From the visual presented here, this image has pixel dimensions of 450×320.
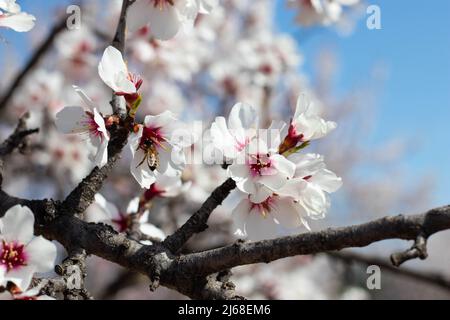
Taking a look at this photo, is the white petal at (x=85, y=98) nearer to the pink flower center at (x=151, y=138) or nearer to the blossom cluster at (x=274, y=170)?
the pink flower center at (x=151, y=138)

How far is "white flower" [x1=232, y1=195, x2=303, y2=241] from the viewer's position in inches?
48.0

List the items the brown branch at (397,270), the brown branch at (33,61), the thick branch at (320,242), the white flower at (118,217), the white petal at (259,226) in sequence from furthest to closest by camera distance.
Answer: the brown branch at (33,61)
the brown branch at (397,270)
the white flower at (118,217)
the white petal at (259,226)
the thick branch at (320,242)

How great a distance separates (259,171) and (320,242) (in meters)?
0.21

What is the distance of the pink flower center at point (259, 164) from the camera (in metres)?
1.15

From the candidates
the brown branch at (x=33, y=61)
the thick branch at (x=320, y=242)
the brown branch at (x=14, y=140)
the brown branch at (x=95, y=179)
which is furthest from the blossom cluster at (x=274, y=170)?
the brown branch at (x=33, y=61)

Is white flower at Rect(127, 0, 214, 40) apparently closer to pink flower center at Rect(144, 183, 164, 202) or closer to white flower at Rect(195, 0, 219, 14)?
white flower at Rect(195, 0, 219, 14)

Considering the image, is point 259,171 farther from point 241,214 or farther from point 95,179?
point 95,179

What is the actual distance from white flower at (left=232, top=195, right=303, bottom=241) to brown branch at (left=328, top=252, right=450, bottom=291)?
3.65 ft

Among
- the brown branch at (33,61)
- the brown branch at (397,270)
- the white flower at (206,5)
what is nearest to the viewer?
the white flower at (206,5)

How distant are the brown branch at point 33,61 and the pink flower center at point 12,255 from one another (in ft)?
6.39

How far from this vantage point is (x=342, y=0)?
2.05 m
